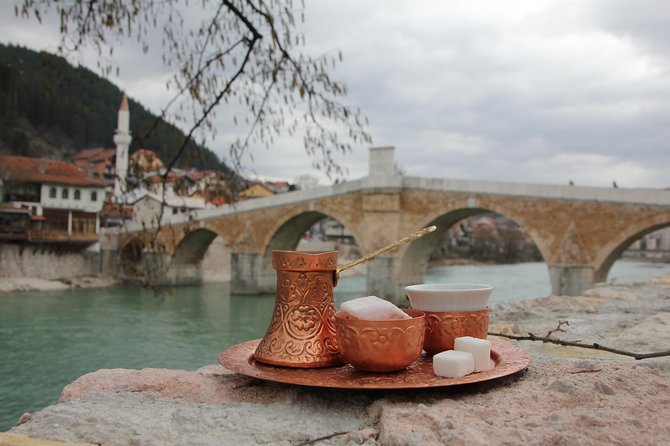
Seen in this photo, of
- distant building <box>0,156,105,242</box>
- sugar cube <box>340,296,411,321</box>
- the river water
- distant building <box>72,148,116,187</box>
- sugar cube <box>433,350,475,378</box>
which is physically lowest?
the river water

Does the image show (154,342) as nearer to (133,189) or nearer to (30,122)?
(133,189)

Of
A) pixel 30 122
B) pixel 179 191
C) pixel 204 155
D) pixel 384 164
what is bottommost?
pixel 179 191

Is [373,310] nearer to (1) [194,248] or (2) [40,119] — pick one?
(1) [194,248]

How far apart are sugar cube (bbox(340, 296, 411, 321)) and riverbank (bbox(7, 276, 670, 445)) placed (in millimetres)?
207

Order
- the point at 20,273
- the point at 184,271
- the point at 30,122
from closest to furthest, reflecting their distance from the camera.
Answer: the point at 20,273, the point at 184,271, the point at 30,122

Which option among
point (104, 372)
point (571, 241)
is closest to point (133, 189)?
point (104, 372)

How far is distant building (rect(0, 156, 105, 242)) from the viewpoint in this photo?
24.7 m

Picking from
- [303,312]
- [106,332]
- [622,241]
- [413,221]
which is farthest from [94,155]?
[303,312]

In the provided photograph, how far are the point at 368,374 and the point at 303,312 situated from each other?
29 centimetres

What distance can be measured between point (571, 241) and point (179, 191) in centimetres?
1327

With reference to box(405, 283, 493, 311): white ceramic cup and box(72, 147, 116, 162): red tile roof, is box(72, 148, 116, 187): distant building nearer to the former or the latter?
box(72, 147, 116, 162): red tile roof

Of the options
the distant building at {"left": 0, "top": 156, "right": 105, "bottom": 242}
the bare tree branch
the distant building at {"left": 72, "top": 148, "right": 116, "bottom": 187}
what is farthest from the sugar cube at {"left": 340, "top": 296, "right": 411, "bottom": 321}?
the distant building at {"left": 72, "top": 148, "right": 116, "bottom": 187}

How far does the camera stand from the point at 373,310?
5.69 feet

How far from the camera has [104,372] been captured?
6.38 feet
